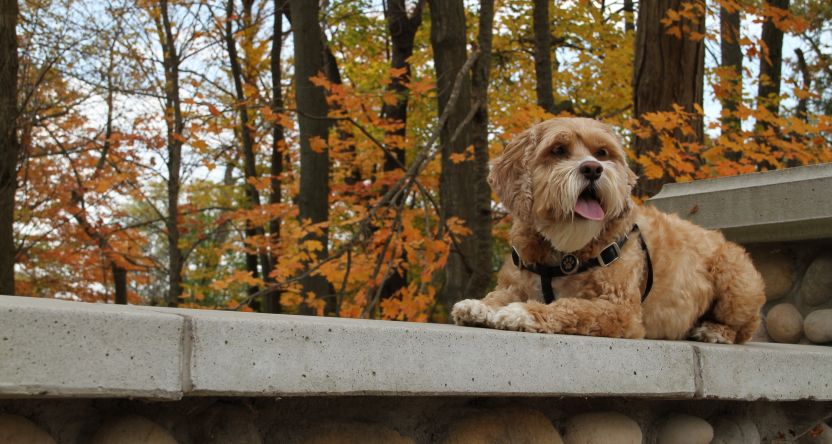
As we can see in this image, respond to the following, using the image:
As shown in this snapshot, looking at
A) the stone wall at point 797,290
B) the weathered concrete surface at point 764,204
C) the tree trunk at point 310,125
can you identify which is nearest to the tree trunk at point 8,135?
the tree trunk at point 310,125

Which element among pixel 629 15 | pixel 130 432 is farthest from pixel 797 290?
pixel 629 15

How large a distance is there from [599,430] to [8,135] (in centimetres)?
967

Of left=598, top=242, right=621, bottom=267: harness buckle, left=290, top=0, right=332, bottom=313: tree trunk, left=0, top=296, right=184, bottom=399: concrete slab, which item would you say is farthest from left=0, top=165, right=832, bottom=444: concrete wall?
left=290, top=0, right=332, bottom=313: tree trunk

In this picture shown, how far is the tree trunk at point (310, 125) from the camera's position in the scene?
1120 cm

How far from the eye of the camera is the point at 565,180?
386 centimetres

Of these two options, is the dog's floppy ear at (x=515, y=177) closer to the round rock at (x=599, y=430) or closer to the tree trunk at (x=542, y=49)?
the round rock at (x=599, y=430)

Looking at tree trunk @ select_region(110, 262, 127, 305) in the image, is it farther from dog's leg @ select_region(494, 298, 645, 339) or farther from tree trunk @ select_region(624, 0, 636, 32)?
dog's leg @ select_region(494, 298, 645, 339)

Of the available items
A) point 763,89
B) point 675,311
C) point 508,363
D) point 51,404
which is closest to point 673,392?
point 508,363

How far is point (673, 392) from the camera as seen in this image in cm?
319

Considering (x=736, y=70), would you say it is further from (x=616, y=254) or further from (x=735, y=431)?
(x=735, y=431)

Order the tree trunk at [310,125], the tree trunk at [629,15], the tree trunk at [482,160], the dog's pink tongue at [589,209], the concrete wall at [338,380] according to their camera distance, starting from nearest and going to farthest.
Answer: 1. the concrete wall at [338,380]
2. the dog's pink tongue at [589,209]
3. the tree trunk at [482,160]
4. the tree trunk at [310,125]
5. the tree trunk at [629,15]

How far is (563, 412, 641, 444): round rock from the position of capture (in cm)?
318

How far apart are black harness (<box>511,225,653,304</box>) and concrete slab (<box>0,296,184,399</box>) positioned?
2.38 m

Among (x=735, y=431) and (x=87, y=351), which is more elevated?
(x=87, y=351)
